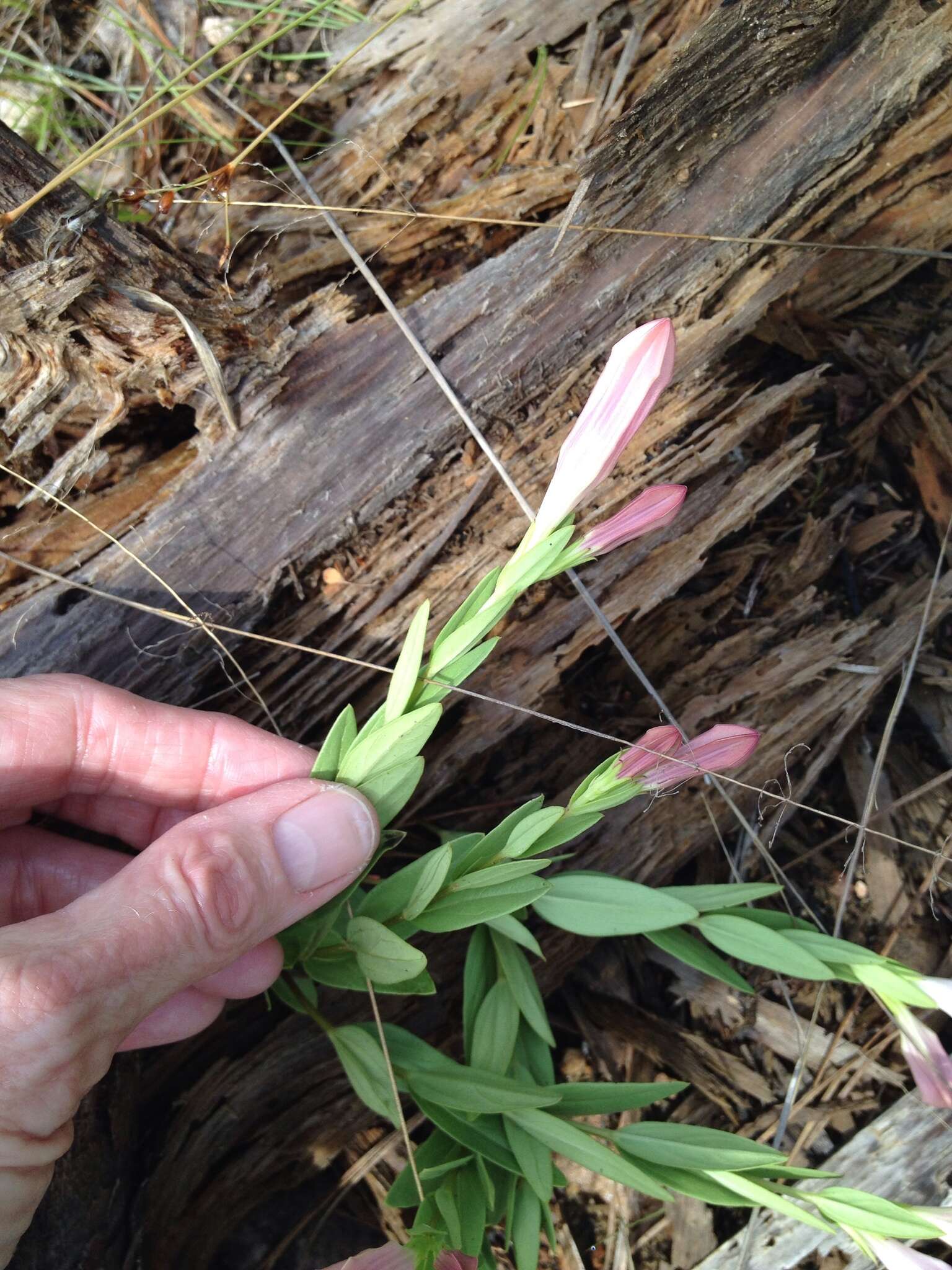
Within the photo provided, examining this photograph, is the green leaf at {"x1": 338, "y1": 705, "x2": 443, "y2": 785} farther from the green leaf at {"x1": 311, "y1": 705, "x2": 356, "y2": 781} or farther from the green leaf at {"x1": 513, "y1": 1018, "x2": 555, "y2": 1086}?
the green leaf at {"x1": 513, "y1": 1018, "x2": 555, "y2": 1086}

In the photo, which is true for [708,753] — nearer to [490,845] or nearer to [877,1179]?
[490,845]

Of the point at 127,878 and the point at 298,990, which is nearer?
the point at 127,878

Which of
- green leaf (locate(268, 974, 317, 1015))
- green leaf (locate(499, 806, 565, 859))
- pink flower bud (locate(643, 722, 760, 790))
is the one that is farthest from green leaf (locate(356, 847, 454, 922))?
pink flower bud (locate(643, 722, 760, 790))

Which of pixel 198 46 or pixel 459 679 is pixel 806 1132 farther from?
pixel 198 46

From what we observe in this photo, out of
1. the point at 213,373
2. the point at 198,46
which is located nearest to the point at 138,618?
the point at 213,373

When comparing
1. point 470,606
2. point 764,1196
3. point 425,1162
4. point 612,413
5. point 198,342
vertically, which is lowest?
point 764,1196

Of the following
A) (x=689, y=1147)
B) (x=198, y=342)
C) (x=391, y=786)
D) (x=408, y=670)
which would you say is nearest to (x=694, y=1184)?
(x=689, y=1147)

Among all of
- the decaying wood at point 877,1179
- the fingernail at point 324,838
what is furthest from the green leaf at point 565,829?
the decaying wood at point 877,1179
